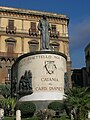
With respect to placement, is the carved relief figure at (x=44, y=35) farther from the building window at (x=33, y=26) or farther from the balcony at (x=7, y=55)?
the building window at (x=33, y=26)

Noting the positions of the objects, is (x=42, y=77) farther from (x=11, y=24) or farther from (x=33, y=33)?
(x=11, y=24)

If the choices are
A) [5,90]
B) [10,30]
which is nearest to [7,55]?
[10,30]

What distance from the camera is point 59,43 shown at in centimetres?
5888

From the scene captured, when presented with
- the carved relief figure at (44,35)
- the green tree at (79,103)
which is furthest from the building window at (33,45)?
the green tree at (79,103)

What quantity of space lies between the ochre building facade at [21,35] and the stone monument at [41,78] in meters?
27.6

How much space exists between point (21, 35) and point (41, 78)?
33.0 metres

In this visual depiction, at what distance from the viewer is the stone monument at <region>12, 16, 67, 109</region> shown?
955 inches

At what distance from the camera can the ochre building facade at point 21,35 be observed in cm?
5406

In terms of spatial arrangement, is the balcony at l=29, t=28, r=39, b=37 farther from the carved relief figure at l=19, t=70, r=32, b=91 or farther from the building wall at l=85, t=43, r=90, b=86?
the carved relief figure at l=19, t=70, r=32, b=91

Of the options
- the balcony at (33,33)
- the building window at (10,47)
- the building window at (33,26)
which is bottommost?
the building window at (10,47)

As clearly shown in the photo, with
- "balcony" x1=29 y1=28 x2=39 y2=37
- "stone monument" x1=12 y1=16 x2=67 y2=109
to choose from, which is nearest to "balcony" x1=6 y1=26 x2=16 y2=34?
"balcony" x1=29 y1=28 x2=39 y2=37

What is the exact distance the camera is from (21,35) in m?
56.7

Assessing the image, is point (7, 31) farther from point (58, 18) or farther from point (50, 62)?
point (50, 62)

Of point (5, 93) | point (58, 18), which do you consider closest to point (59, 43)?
A: point (58, 18)
